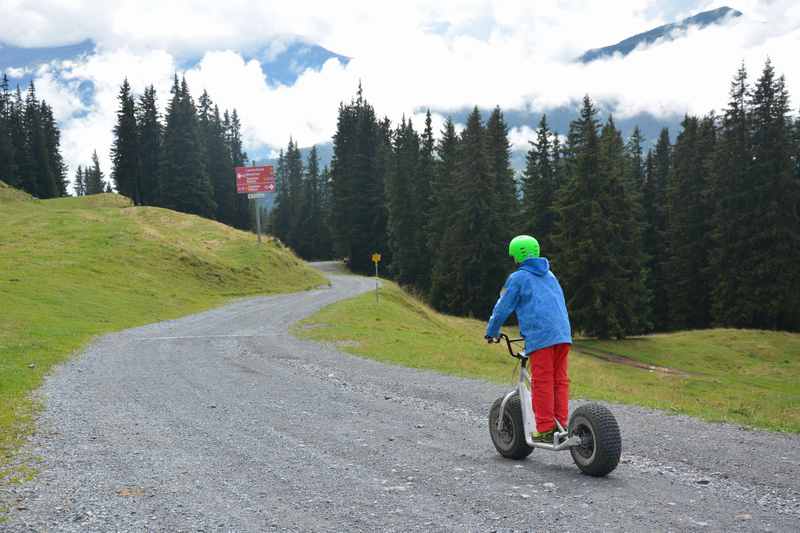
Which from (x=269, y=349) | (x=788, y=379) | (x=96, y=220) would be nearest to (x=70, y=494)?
(x=269, y=349)

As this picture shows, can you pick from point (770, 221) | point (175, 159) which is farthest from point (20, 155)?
point (770, 221)

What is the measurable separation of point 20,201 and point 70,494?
73.7m

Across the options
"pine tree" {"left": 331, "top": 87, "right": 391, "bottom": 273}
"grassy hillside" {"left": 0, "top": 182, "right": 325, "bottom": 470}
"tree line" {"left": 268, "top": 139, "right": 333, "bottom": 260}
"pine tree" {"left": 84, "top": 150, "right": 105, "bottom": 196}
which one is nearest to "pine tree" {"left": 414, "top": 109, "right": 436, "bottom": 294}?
"pine tree" {"left": 331, "top": 87, "right": 391, "bottom": 273}

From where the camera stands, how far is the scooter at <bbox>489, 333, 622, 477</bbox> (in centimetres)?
631

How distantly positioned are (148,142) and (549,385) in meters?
94.4

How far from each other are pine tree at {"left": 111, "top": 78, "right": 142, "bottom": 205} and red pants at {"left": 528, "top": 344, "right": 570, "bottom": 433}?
89.8 metres

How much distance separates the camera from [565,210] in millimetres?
46594

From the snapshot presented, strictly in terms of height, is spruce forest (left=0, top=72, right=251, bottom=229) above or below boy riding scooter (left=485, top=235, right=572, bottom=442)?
above

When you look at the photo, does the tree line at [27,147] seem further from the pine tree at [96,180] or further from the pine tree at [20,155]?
the pine tree at [96,180]

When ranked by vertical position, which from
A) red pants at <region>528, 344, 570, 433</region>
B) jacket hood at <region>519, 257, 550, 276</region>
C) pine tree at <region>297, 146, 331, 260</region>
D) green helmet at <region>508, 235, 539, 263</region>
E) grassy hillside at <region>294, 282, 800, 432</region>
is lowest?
grassy hillside at <region>294, 282, 800, 432</region>

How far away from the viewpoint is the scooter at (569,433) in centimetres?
631

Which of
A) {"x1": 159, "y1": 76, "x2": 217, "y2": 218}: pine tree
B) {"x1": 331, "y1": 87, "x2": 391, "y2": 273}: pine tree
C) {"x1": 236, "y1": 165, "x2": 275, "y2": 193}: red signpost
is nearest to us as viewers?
{"x1": 236, "y1": 165, "x2": 275, "y2": 193}: red signpost

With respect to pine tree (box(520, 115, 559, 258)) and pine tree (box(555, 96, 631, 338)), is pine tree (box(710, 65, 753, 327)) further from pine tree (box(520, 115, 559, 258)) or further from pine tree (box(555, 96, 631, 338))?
pine tree (box(520, 115, 559, 258))

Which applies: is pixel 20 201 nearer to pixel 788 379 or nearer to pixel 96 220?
pixel 96 220
